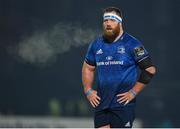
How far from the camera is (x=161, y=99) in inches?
293

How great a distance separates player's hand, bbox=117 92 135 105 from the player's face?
535mm

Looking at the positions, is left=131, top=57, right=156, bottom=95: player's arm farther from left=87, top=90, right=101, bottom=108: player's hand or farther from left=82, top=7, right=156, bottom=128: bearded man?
left=87, top=90, right=101, bottom=108: player's hand

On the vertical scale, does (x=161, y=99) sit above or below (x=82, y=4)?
below

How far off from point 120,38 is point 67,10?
7.45ft

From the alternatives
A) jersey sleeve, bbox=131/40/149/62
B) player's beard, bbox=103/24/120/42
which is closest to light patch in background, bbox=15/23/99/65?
player's beard, bbox=103/24/120/42

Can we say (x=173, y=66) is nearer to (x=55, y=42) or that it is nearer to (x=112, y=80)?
(x=55, y=42)

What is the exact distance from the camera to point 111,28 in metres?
5.57

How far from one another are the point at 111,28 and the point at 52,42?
7.77 feet

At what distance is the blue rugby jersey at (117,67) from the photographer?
18.1 feet

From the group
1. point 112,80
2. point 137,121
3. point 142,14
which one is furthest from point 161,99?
point 112,80

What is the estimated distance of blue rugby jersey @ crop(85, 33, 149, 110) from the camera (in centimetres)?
552

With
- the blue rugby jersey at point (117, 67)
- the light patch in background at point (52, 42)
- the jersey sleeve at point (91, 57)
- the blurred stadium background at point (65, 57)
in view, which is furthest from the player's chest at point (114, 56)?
the light patch in background at point (52, 42)

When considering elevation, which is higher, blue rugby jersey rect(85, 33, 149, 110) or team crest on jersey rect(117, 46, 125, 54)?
team crest on jersey rect(117, 46, 125, 54)

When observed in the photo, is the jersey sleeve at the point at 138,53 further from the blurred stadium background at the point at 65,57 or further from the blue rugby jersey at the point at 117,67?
the blurred stadium background at the point at 65,57
